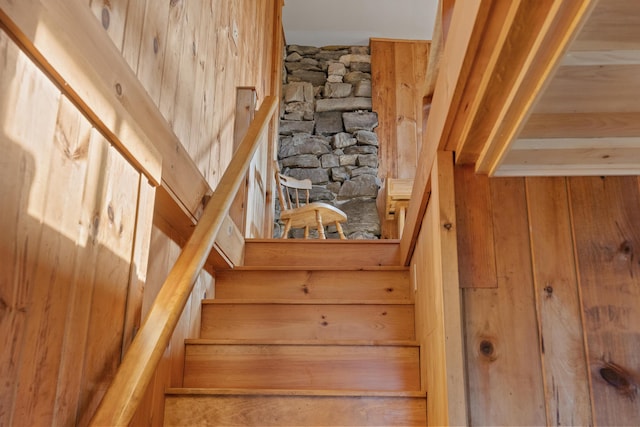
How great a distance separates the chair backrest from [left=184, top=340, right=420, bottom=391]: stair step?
2765 mm

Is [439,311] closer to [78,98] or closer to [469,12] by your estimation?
[469,12]

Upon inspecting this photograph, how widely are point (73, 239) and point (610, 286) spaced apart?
1.36m

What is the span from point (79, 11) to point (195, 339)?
1.42 meters

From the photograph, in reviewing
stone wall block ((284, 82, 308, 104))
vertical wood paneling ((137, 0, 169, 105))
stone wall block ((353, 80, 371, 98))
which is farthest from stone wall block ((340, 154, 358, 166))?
vertical wood paneling ((137, 0, 169, 105))

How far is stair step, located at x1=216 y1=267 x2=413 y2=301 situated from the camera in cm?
280

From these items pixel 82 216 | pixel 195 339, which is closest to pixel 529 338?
pixel 82 216

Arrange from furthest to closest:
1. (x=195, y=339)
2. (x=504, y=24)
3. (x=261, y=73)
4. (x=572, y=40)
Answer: (x=261, y=73)
(x=195, y=339)
(x=504, y=24)
(x=572, y=40)

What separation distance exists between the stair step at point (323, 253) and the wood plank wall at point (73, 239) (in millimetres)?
937

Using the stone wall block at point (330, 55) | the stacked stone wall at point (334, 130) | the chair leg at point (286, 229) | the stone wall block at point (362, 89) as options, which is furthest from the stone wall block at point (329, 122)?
the chair leg at point (286, 229)

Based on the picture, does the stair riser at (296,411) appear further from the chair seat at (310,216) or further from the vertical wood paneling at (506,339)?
the chair seat at (310,216)

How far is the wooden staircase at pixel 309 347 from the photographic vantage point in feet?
6.70

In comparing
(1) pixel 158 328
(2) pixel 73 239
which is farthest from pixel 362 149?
(2) pixel 73 239

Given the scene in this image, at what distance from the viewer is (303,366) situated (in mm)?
2295

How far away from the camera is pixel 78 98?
1.30 metres
